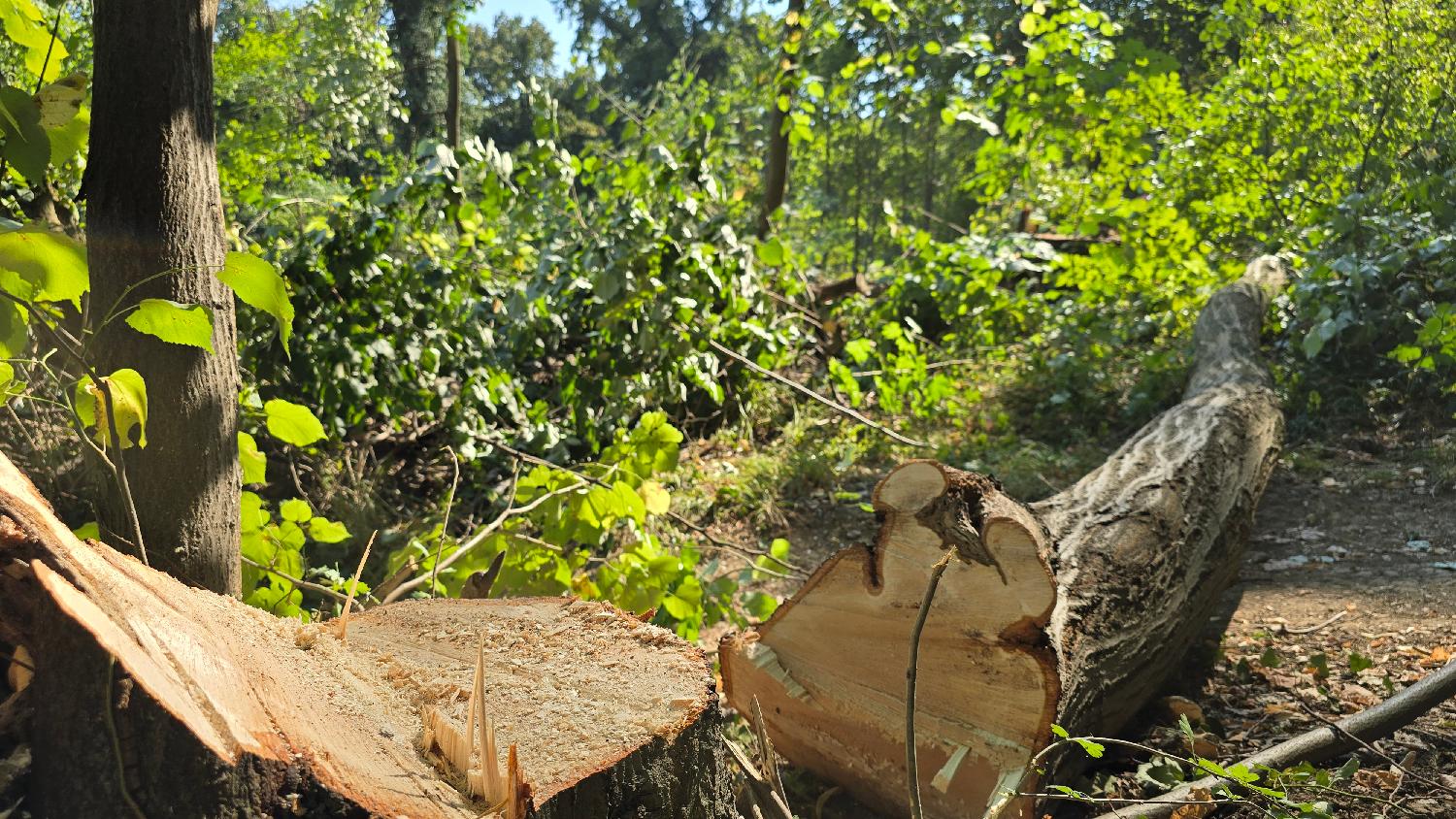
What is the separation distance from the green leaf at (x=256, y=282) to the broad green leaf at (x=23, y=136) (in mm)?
325

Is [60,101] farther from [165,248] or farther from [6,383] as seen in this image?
[6,383]

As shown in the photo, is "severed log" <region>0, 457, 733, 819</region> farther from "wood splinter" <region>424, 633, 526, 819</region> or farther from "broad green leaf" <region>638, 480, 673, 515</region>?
"broad green leaf" <region>638, 480, 673, 515</region>

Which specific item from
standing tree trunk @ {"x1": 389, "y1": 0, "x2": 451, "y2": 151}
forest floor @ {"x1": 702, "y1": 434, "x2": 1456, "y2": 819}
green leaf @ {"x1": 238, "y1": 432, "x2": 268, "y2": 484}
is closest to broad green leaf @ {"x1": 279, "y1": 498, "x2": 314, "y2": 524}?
green leaf @ {"x1": 238, "y1": 432, "x2": 268, "y2": 484}

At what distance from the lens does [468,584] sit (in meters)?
2.61

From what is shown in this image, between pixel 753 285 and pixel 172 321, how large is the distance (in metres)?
4.29

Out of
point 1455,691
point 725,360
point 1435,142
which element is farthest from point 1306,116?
point 1455,691

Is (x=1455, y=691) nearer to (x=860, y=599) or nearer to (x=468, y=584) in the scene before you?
(x=860, y=599)

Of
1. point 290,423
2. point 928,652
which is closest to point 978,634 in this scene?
point 928,652

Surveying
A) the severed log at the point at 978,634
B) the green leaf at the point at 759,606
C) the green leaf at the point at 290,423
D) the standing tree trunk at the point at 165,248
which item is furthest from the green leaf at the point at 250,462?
the green leaf at the point at 759,606

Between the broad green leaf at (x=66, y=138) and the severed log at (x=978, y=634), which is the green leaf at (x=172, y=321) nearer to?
the broad green leaf at (x=66, y=138)

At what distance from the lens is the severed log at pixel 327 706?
3.22 ft

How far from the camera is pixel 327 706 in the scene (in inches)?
49.6

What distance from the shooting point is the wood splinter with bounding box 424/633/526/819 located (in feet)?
3.72

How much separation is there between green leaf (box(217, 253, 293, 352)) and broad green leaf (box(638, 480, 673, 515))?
1532mm
